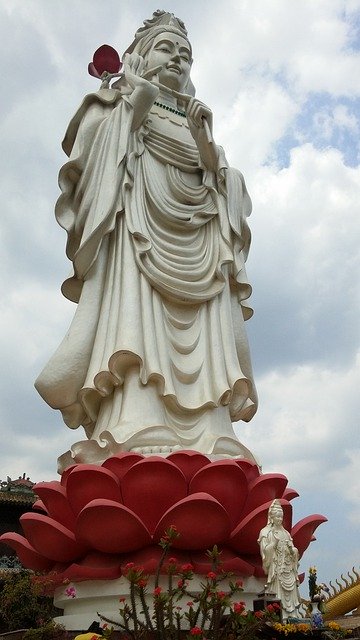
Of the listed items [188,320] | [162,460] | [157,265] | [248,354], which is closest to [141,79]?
[157,265]

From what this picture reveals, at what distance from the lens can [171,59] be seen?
24.0 feet

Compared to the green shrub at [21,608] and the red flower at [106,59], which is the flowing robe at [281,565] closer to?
the green shrub at [21,608]

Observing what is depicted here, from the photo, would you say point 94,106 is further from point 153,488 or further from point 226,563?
point 226,563

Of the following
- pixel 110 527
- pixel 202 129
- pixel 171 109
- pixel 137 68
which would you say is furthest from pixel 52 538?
pixel 137 68

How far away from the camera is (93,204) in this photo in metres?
6.21

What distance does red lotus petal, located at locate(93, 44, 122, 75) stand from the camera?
7.28 metres

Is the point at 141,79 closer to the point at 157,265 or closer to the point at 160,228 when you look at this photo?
the point at 160,228

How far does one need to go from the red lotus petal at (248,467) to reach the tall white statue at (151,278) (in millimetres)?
293

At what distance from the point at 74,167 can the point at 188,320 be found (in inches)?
69.5

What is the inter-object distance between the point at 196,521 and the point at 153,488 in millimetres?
354

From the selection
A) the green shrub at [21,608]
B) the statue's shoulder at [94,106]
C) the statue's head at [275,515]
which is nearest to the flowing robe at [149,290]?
the statue's shoulder at [94,106]

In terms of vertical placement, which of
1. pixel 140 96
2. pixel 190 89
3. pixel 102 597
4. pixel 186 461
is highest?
pixel 190 89

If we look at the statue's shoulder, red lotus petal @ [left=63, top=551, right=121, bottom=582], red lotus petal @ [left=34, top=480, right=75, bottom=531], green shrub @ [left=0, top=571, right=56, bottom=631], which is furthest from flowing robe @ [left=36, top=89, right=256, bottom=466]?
green shrub @ [left=0, top=571, right=56, bottom=631]

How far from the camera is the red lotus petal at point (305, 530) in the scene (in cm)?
509
